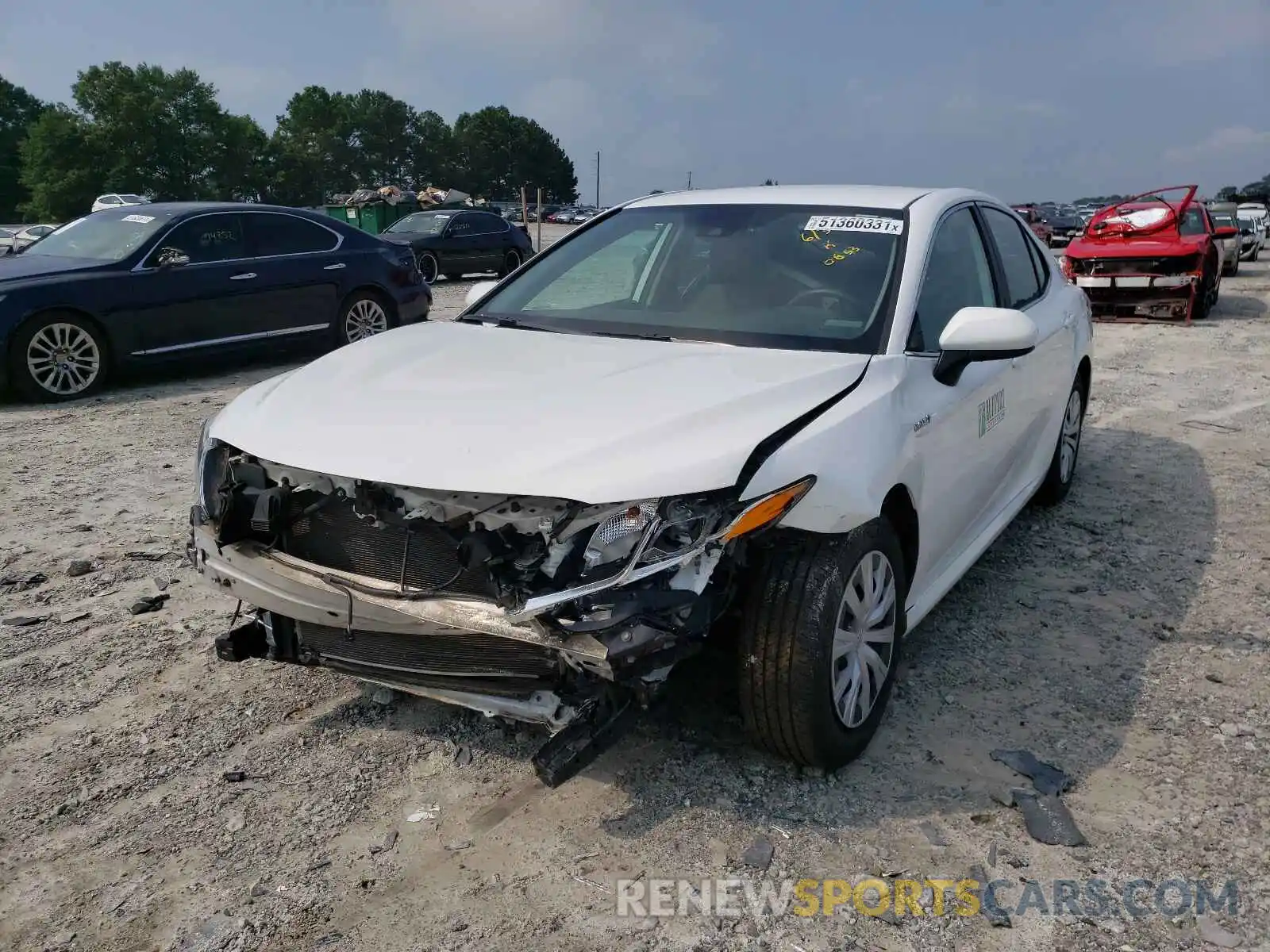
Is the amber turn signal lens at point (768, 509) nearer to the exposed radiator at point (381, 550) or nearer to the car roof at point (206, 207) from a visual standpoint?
the exposed radiator at point (381, 550)

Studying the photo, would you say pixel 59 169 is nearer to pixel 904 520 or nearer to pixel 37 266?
pixel 37 266

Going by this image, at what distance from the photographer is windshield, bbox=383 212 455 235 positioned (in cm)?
1984

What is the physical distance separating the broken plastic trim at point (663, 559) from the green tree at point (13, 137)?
94796 millimetres

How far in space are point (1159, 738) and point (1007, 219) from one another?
2.60 metres

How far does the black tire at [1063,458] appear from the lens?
5.29m

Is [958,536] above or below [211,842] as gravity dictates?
Result: above

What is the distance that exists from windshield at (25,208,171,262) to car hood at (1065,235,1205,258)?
11513mm

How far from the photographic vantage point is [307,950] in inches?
90.7

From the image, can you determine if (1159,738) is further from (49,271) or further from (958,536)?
(49,271)

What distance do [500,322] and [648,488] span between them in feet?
5.85

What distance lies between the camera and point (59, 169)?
254 ft

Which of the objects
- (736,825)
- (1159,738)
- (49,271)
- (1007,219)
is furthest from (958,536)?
(49,271)

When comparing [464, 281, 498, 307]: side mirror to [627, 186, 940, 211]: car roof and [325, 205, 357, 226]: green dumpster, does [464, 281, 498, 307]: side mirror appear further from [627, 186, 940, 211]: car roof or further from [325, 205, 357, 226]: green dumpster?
[325, 205, 357, 226]: green dumpster

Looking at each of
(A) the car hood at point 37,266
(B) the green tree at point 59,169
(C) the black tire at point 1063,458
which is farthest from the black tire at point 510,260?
(B) the green tree at point 59,169
